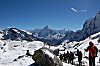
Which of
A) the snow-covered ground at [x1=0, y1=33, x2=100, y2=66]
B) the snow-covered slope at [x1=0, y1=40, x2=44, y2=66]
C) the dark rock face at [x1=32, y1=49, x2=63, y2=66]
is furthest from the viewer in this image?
the snow-covered ground at [x1=0, y1=33, x2=100, y2=66]

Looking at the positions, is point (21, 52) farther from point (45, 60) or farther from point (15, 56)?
point (45, 60)

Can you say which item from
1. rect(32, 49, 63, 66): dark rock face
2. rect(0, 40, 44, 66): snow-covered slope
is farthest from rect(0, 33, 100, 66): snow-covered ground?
rect(32, 49, 63, 66): dark rock face

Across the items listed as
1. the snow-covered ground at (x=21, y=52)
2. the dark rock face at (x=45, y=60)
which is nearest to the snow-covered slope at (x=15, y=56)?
the snow-covered ground at (x=21, y=52)

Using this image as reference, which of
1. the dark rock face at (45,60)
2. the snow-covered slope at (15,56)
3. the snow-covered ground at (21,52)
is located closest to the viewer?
the dark rock face at (45,60)

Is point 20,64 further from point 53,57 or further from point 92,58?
point 92,58

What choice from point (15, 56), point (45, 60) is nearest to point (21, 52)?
point (15, 56)

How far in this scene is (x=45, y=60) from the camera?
25672mm

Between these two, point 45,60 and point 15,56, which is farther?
point 15,56

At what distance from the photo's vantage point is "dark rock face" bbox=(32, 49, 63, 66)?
25.2 meters

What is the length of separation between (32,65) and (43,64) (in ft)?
4.63

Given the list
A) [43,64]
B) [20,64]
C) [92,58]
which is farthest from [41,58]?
[92,58]

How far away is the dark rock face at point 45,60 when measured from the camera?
25234 mm

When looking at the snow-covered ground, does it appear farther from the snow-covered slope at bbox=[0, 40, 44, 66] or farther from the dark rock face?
the dark rock face

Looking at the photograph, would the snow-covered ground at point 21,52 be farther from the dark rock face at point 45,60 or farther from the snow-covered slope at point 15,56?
the dark rock face at point 45,60
